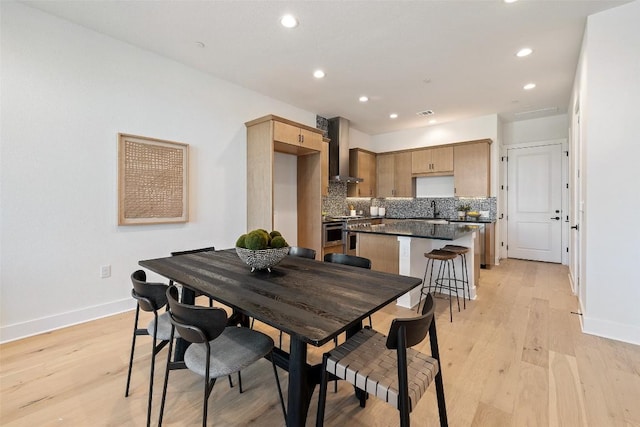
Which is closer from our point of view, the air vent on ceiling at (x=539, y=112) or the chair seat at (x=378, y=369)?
the chair seat at (x=378, y=369)

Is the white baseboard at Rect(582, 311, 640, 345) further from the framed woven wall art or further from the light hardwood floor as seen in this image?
the framed woven wall art

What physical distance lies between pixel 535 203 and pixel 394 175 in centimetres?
272

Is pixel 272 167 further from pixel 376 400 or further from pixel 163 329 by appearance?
pixel 376 400

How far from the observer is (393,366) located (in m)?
1.21

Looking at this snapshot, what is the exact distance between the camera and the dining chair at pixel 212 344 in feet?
3.82

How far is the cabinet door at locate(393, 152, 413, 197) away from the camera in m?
6.09

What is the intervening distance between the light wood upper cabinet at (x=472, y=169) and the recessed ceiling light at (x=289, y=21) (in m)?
4.09

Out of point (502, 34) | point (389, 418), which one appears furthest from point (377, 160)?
point (389, 418)

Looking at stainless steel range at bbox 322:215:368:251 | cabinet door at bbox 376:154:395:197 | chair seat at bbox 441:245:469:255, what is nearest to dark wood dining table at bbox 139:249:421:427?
chair seat at bbox 441:245:469:255

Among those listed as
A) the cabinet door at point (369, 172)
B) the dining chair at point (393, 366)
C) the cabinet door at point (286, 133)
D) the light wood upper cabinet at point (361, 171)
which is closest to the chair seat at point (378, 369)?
the dining chair at point (393, 366)

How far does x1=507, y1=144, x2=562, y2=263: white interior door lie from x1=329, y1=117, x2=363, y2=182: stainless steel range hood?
336 centimetres

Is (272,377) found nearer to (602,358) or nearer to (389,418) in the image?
(389,418)

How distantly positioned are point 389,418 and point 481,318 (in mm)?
1809

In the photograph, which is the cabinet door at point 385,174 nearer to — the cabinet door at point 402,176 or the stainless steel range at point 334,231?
the cabinet door at point 402,176
